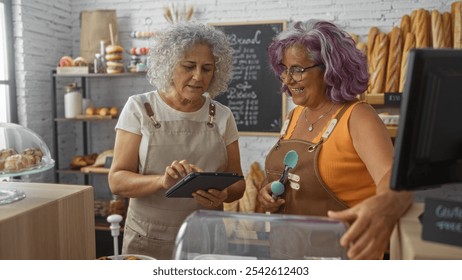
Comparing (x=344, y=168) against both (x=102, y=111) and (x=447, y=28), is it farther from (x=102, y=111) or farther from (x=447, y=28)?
(x=102, y=111)

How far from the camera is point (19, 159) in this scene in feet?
4.06

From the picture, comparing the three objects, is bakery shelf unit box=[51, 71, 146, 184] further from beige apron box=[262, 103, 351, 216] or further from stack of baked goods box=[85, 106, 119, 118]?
beige apron box=[262, 103, 351, 216]

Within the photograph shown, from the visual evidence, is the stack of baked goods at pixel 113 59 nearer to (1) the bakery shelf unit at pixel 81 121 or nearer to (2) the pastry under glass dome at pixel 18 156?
(1) the bakery shelf unit at pixel 81 121

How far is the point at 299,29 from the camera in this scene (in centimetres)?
154

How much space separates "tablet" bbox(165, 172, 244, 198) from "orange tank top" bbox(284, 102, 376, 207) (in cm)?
29

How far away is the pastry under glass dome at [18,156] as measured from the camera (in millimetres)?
1197

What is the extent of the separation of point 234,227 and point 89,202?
0.58m

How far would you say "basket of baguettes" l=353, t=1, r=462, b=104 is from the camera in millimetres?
3021

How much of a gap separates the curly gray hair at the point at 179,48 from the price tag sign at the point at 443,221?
107cm

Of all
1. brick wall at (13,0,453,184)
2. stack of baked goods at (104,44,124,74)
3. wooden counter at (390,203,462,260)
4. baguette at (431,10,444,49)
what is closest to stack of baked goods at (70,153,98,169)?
brick wall at (13,0,453,184)

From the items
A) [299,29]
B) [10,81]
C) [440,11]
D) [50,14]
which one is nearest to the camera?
[299,29]

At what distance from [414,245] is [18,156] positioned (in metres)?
1.01

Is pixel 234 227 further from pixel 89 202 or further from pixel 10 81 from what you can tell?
pixel 10 81
